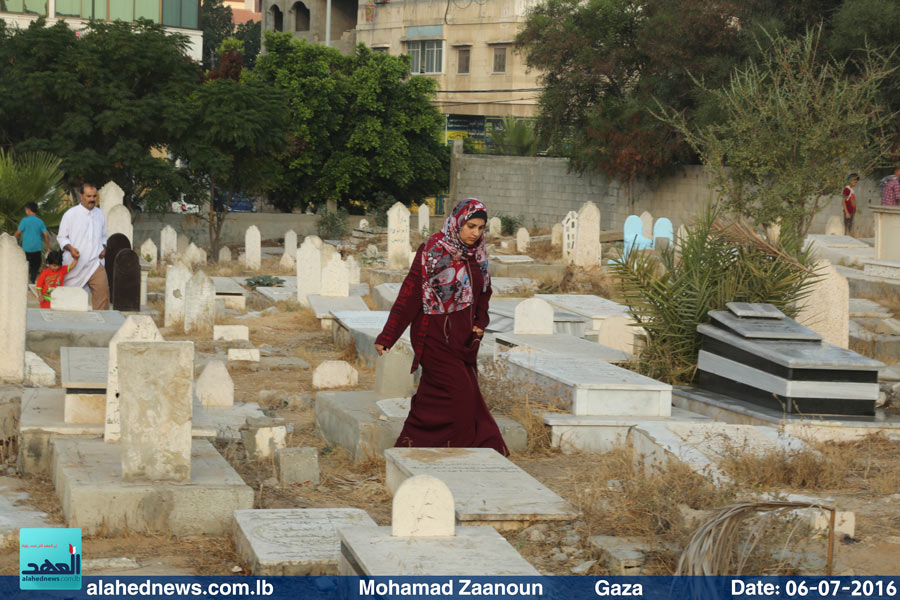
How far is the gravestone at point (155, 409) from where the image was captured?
5438 mm

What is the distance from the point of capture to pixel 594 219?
834 inches

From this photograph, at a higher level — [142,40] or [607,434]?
[142,40]

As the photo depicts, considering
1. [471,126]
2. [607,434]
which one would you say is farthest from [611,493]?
[471,126]

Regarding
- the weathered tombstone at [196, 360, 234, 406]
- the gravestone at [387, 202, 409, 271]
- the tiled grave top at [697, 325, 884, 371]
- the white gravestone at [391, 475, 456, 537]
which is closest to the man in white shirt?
the weathered tombstone at [196, 360, 234, 406]

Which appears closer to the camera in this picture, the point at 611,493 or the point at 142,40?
the point at 611,493

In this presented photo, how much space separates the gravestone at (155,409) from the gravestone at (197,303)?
796cm

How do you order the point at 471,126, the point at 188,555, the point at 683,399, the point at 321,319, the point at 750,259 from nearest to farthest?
the point at 188,555, the point at 683,399, the point at 750,259, the point at 321,319, the point at 471,126

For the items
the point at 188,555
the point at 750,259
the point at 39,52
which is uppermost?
the point at 39,52

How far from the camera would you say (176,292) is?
13812 mm

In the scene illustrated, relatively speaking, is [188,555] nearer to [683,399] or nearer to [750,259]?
[683,399]

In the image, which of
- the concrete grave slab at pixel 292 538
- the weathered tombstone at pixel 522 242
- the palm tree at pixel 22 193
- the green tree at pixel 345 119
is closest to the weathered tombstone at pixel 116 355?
the concrete grave slab at pixel 292 538

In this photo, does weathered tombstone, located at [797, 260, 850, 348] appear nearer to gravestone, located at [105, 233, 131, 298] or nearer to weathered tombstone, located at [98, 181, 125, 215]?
gravestone, located at [105, 233, 131, 298]

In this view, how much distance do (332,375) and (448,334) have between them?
3.40 metres

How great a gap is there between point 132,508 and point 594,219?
16552 millimetres
